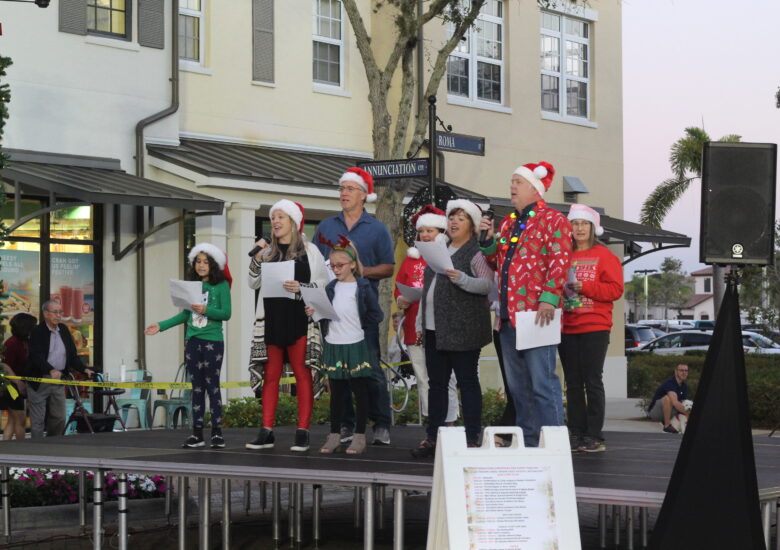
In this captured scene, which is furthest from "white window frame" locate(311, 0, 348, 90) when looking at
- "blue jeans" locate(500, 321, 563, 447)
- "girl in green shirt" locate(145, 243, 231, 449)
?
"blue jeans" locate(500, 321, 563, 447)

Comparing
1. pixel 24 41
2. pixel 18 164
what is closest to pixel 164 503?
pixel 18 164

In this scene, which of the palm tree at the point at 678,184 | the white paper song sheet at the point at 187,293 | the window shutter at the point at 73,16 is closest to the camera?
the white paper song sheet at the point at 187,293

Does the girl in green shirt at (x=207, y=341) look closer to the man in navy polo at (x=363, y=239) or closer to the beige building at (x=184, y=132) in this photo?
the man in navy polo at (x=363, y=239)

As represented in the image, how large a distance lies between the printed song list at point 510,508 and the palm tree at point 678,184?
36.5 metres

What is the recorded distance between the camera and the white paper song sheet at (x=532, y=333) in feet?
30.5

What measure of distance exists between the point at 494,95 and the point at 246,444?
18201mm

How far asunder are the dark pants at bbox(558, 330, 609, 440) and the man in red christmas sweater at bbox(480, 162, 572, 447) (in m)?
0.92

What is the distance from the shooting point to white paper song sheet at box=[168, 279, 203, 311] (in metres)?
10.8

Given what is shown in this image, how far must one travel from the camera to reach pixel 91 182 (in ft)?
63.7

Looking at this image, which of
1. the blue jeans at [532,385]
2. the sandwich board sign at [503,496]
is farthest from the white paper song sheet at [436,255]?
the sandwich board sign at [503,496]

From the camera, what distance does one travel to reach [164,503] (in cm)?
1294

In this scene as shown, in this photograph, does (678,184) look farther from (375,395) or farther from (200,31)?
(375,395)

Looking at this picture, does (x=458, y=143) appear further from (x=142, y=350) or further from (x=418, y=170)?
(x=142, y=350)

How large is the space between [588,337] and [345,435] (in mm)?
1936
